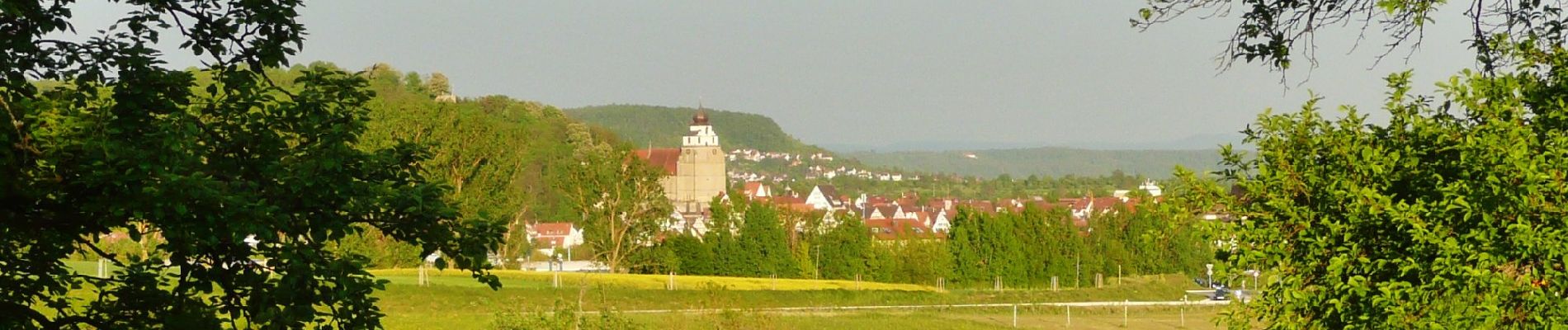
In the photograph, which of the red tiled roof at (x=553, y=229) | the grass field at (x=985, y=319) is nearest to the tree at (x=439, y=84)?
the red tiled roof at (x=553, y=229)

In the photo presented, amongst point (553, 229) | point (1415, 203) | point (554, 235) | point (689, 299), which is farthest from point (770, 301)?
point (553, 229)

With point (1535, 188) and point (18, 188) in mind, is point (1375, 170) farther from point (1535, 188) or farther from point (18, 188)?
point (18, 188)

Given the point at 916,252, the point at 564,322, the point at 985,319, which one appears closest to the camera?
the point at 564,322

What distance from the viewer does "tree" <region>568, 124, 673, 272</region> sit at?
65.9 meters

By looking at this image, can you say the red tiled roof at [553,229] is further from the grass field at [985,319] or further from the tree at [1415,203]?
the tree at [1415,203]

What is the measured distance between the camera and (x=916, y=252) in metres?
75.8

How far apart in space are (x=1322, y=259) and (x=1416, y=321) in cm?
72

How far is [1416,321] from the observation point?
294 inches

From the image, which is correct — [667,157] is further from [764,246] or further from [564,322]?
[564,322]

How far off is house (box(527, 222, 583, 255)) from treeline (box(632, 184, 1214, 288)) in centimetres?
3163

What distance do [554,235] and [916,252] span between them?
51.7m

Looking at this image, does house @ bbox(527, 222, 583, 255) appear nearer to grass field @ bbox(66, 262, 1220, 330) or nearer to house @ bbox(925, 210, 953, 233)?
house @ bbox(925, 210, 953, 233)

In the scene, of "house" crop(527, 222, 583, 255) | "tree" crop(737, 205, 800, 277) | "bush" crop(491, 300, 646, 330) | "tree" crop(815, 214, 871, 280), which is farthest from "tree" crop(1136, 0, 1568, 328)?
"house" crop(527, 222, 583, 255)

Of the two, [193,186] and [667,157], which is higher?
[667,157]
